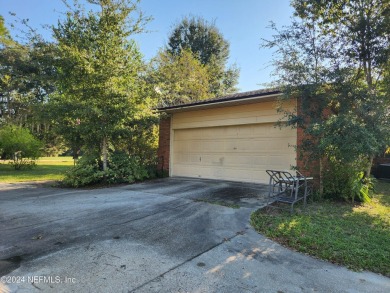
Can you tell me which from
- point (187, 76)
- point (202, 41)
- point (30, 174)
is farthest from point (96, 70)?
point (202, 41)

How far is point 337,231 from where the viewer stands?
14.1 feet

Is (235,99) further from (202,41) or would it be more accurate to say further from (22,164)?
(202,41)

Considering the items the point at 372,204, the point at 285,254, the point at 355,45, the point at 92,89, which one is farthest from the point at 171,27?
the point at 285,254

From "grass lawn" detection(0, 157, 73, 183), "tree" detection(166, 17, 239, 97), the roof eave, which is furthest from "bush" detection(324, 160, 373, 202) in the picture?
"tree" detection(166, 17, 239, 97)

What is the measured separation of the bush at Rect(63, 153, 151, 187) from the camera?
29.2ft

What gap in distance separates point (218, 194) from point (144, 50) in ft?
19.5

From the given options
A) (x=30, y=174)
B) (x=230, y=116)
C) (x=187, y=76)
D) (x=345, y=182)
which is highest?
(x=187, y=76)

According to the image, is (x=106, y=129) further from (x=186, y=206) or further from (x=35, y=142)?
(x=35, y=142)

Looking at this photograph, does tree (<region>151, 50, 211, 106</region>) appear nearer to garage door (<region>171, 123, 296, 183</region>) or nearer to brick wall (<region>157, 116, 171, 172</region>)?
brick wall (<region>157, 116, 171, 172</region>)

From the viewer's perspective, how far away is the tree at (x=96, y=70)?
8.26 meters

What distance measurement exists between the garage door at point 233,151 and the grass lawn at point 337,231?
8.28 ft

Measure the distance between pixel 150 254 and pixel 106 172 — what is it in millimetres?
6304

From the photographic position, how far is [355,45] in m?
6.07

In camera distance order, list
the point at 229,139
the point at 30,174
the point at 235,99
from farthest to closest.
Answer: the point at 30,174, the point at 229,139, the point at 235,99
